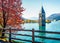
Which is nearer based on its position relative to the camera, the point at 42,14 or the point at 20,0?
the point at 20,0

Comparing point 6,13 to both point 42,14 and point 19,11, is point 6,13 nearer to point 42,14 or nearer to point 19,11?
point 19,11

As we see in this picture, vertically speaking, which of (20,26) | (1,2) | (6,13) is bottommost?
(20,26)

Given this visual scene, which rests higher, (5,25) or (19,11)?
(19,11)

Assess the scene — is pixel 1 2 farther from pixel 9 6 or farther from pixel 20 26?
pixel 20 26

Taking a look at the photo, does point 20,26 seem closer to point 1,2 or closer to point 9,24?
point 9,24

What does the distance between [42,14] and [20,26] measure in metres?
71.8

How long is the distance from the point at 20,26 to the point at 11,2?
9.90 ft

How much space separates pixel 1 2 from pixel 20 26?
3.57 m

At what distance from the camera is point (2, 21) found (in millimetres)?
20531

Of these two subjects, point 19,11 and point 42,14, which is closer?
point 19,11

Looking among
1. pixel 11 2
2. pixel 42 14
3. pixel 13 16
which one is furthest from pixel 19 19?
pixel 42 14

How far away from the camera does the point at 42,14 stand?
301ft

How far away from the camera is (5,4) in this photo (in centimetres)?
2078

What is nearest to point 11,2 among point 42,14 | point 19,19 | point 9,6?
point 9,6
